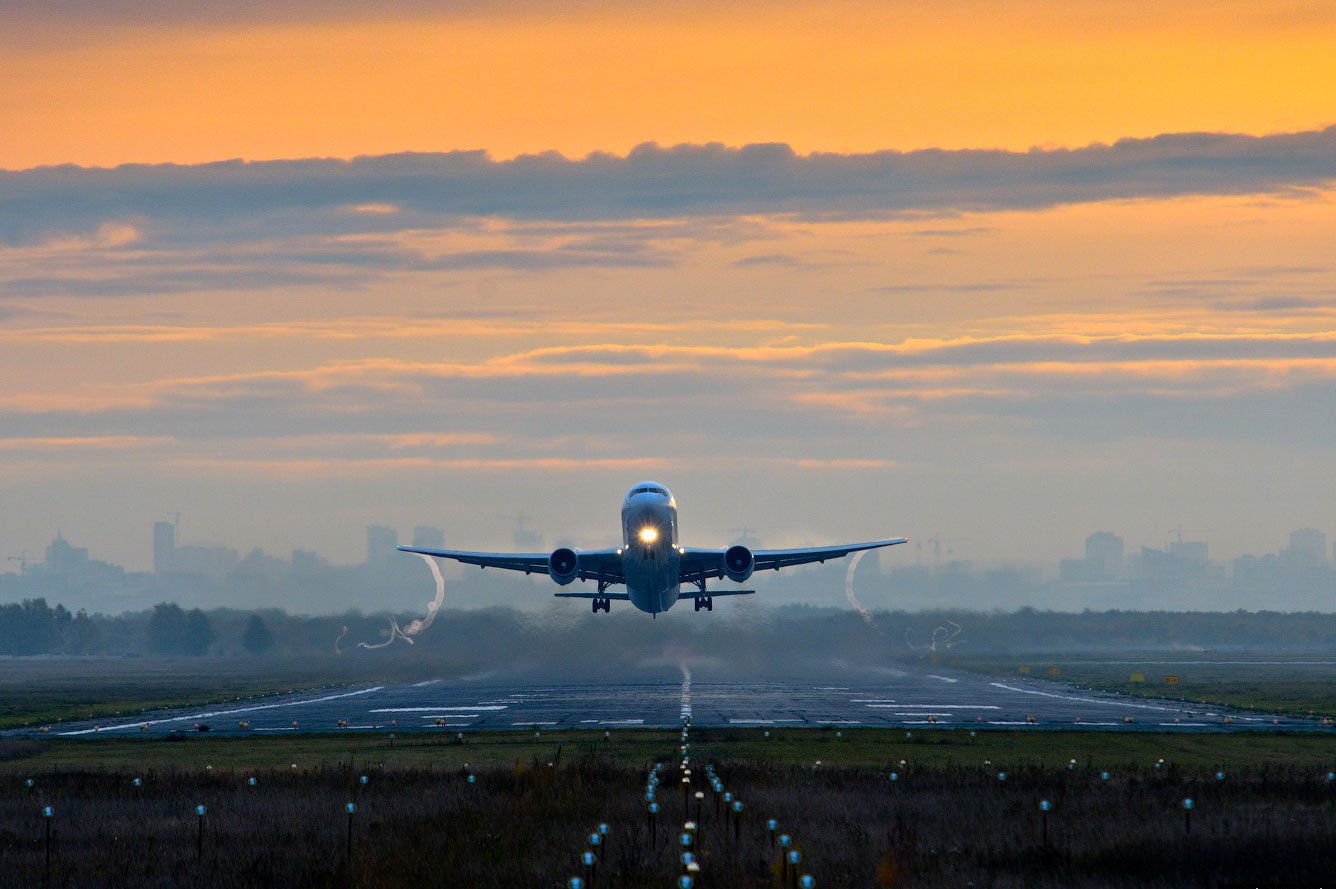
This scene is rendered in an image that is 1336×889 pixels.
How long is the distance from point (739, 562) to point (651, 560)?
507 cm

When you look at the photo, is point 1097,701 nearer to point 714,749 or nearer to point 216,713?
point 714,749

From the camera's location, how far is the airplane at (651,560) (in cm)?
6994

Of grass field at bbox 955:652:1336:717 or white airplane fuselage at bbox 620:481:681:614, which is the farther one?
grass field at bbox 955:652:1336:717

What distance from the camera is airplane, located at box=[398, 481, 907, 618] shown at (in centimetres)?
6994

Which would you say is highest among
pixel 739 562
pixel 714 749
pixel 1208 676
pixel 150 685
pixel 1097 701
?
pixel 739 562

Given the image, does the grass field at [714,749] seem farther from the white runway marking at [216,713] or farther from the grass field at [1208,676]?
the grass field at [1208,676]

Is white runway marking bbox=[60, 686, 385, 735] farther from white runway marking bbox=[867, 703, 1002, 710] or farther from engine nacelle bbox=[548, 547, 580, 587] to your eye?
white runway marking bbox=[867, 703, 1002, 710]

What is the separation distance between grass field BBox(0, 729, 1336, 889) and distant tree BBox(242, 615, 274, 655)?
12133 centimetres

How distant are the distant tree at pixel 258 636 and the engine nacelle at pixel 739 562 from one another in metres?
117

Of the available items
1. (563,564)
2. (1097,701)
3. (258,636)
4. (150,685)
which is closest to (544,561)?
(563,564)

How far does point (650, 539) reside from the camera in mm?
69375

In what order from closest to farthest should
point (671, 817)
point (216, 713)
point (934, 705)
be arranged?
point (671, 817)
point (934, 705)
point (216, 713)

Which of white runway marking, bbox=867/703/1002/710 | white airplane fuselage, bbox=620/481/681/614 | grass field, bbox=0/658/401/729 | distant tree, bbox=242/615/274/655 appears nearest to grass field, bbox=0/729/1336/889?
white airplane fuselage, bbox=620/481/681/614

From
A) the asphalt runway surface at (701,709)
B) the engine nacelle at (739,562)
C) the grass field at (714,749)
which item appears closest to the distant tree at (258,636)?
the asphalt runway surface at (701,709)
